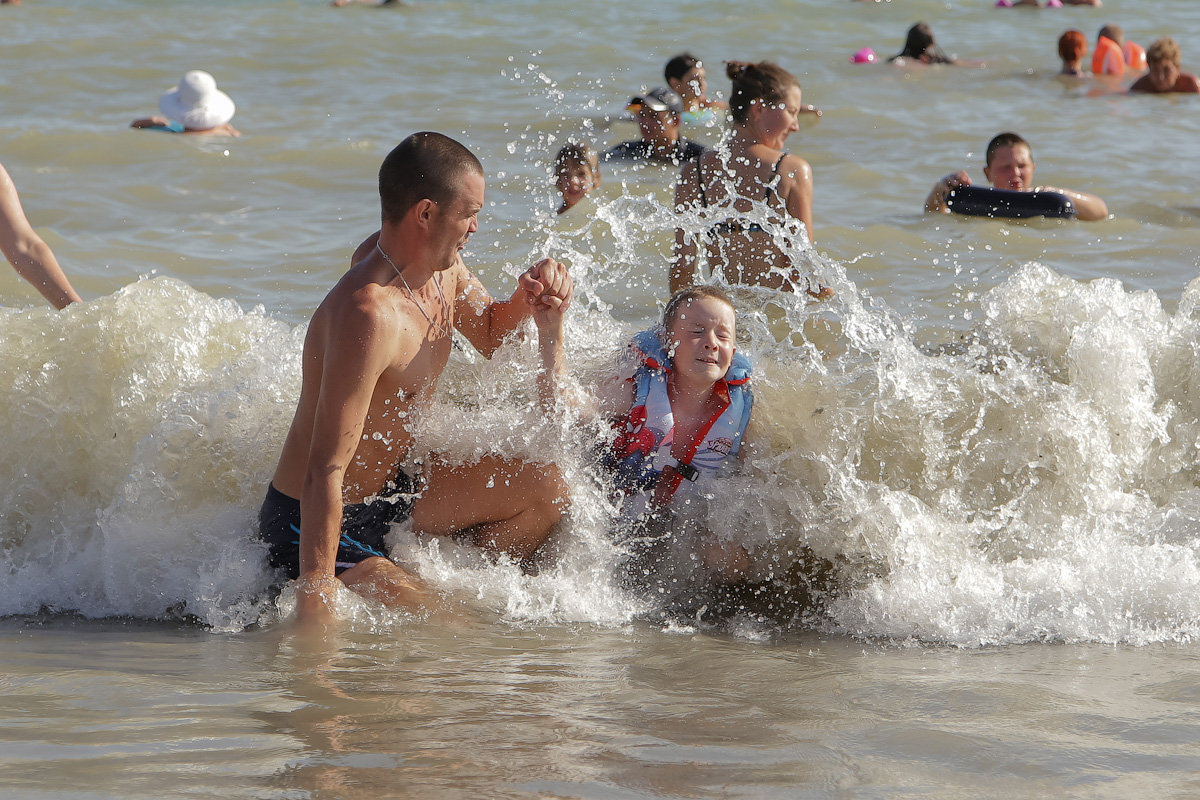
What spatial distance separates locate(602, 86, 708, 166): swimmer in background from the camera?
9.83m

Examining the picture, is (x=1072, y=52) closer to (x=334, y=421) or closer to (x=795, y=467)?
(x=795, y=467)

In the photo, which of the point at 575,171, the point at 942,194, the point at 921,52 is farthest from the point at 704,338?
the point at 921,52

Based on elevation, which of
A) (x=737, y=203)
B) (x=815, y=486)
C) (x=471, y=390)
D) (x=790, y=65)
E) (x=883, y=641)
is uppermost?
(x=790, y=65)

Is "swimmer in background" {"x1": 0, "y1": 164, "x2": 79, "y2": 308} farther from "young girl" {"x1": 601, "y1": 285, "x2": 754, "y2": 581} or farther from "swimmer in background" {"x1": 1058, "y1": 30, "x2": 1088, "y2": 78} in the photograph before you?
"swimmer in background" {"x1": 1058, "y1": 30, "x2": 1088, "y2": 78}

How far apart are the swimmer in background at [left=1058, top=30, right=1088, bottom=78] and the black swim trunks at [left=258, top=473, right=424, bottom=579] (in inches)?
531

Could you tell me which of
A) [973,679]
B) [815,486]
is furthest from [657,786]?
[815,486]

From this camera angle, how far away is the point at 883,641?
155 inches

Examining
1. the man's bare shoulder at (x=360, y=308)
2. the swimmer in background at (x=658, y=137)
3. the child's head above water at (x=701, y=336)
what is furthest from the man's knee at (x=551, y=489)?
the swimmer in background at (x=658, y=137)

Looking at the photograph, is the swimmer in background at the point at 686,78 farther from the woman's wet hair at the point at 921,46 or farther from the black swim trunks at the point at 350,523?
the black swim trunks at the point at 350,523

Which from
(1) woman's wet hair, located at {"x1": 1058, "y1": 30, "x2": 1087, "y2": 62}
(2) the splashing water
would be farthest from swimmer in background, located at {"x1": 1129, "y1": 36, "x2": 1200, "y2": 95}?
(2) the splashing water

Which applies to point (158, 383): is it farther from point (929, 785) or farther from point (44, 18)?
point (44, 18)

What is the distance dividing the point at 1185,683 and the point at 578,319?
2897 millimetres

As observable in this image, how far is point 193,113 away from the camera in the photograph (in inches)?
445

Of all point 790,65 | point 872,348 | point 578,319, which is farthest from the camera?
point 790,65
